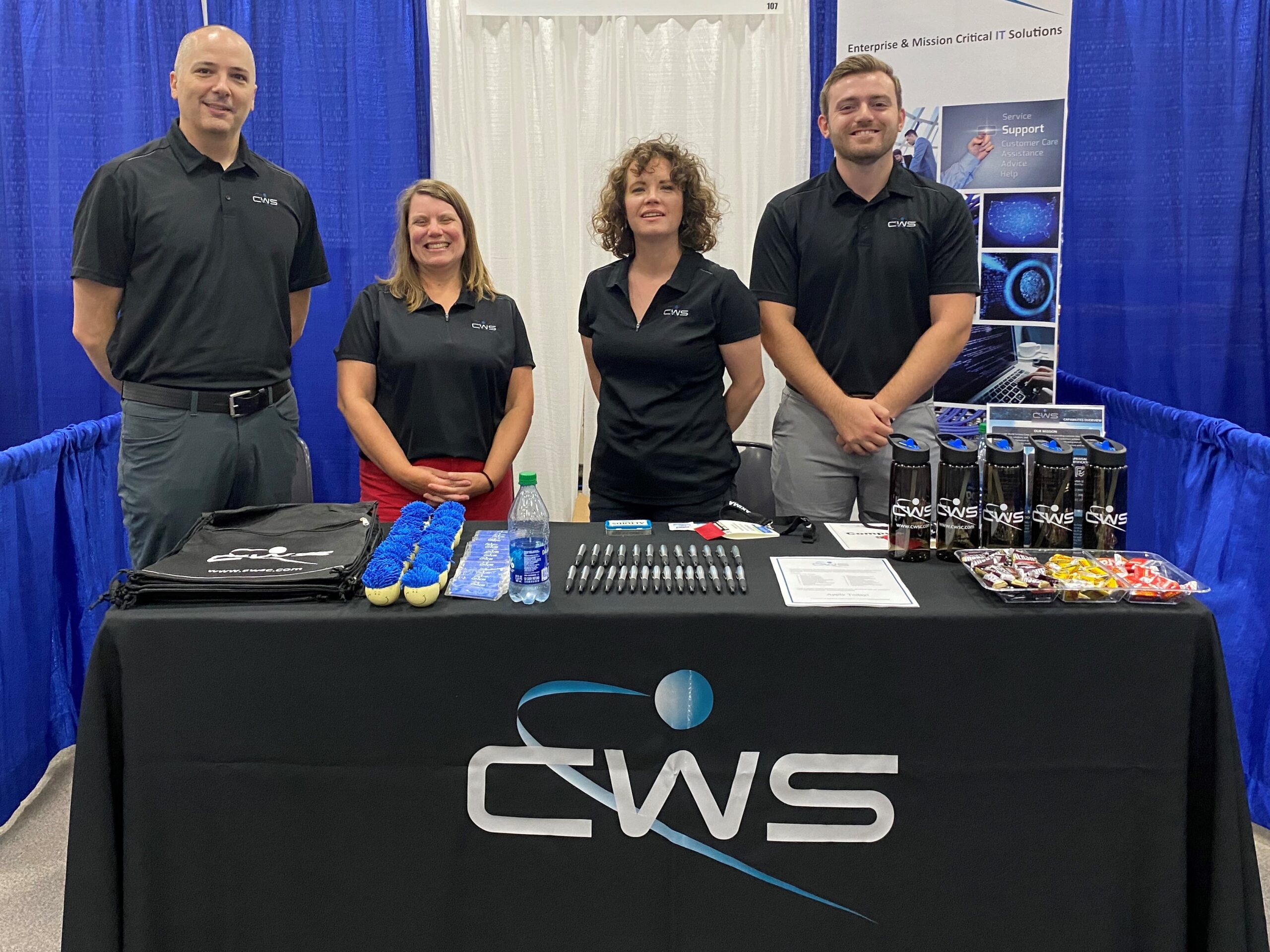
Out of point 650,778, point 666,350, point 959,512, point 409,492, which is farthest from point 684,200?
point 650,778

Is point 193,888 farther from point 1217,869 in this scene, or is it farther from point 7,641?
point 1217,869

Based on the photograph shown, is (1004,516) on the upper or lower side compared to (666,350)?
lower

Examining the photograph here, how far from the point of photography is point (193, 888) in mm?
1412

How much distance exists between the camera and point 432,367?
2.24 m

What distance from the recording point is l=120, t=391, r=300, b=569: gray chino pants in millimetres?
2066

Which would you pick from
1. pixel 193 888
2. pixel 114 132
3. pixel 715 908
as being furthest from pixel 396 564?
pixel 114 132

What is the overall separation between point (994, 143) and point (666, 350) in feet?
5.68

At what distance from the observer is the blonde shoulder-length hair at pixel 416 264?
2.31 metres

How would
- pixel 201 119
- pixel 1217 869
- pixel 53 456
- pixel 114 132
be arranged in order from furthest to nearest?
1. pixel 114 132
2. pixel 53 456
3. pixel 201 119
4. pixel 1217 869

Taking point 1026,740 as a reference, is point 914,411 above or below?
above

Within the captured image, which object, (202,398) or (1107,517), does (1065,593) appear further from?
(202,398)

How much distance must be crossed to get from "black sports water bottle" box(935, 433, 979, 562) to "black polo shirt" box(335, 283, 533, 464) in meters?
1.16

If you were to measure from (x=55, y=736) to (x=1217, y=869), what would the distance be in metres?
2.65

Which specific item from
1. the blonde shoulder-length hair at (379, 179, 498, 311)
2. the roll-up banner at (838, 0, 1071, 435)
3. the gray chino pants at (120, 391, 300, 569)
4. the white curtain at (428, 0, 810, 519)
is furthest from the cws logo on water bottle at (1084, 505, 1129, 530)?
the white curtain at (428, 0, 810, 519)
